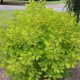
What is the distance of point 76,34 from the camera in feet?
15.0

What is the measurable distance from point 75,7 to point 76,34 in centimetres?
449

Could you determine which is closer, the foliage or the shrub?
the shrub

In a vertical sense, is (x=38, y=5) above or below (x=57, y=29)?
above

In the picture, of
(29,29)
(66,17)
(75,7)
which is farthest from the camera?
(75,7)

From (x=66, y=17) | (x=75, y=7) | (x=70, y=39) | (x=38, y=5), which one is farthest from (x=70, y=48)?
(x=75, y=7)

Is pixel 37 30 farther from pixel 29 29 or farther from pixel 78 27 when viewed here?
pixel 78 27

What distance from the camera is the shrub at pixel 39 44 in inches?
172

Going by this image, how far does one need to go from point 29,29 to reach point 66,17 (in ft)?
2.21

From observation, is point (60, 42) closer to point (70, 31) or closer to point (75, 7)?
point (70, 31)

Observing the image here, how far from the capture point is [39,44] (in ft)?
14.8

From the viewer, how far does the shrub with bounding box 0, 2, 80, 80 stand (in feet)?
14.4

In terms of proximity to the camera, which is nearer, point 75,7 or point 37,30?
point 37,30

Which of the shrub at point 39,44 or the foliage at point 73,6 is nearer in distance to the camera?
the shrub at point 39,44

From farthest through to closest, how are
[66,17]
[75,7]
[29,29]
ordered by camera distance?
[75,7] → [66,17] → [29,29]
